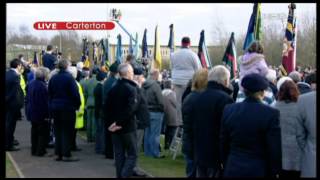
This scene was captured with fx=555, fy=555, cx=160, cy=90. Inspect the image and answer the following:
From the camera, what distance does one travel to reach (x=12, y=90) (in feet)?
44.4

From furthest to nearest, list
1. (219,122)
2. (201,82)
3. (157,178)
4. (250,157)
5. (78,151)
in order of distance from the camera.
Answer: (78,151), (157,178), (201,82), (219,122), (250,157)

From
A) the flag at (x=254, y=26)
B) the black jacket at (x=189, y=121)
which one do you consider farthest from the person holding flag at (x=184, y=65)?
the black jacket at (x=189, y=121)

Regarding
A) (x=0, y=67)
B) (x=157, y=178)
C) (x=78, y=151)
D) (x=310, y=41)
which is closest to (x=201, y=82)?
(x=157, y=178)

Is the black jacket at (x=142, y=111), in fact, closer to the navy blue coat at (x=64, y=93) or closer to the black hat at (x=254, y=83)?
the navy blue coat at (x=64, y=93)

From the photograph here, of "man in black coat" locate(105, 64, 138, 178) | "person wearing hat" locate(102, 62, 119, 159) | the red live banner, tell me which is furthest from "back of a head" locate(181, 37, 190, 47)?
the red live banner

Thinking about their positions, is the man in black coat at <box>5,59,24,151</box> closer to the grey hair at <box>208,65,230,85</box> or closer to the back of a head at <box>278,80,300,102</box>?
the grey hair at <box>208,65,230,85</box>

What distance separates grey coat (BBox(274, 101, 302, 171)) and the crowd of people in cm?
1

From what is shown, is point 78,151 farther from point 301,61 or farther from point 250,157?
point 301,61

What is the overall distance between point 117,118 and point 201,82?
5.54ft

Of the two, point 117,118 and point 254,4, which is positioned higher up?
point 254,4

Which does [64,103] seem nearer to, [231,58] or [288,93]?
[231,58]

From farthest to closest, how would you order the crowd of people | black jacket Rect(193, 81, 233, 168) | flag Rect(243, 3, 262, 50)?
flag Rect(243, 3, 262, 50), black jacket Rect(193, 81, 233, 168), the crowd of people

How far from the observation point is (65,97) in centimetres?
1212

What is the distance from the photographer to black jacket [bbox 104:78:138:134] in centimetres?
952
